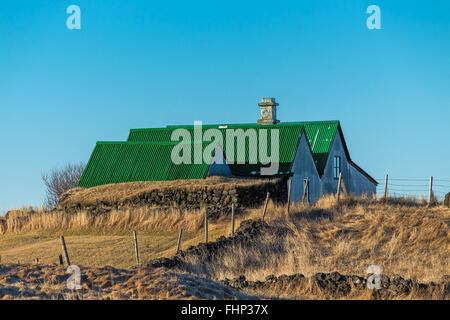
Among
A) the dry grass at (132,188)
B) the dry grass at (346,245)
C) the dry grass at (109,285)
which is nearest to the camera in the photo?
the dry grass at (109,285)

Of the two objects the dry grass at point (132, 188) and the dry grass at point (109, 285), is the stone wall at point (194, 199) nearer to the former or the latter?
the dry grass at point (132, 188)

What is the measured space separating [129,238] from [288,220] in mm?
6320

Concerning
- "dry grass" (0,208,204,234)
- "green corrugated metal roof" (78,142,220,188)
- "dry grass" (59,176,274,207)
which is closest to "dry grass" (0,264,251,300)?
"dry grass" (0,208,204,234)

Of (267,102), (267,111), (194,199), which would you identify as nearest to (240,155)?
(267,111)

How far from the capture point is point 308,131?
49156mm

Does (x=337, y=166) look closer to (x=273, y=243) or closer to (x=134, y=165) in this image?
(x=134, y=165)

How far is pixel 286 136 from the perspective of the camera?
1724 inches

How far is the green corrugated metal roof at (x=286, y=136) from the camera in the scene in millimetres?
42625

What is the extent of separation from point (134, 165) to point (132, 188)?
333 cm

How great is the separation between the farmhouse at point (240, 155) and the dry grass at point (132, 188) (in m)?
1.02

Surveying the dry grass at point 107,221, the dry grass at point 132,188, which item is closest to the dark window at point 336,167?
the dry grass at point 132,188

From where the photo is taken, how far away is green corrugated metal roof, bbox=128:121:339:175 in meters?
42.6
